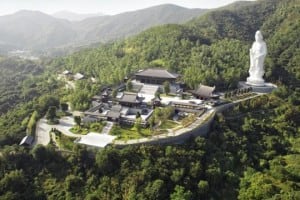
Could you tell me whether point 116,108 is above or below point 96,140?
above

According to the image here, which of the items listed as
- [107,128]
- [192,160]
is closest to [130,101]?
[107,128]

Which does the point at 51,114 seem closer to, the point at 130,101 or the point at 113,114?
the point at 113,114

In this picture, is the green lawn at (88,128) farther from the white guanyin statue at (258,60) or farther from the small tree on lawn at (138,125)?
the white guanyin statue at (258,60)

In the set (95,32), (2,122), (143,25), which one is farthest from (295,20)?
(95,32)

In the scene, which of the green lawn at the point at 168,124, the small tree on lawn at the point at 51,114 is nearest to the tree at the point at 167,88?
the green lawn at the point at 168,124

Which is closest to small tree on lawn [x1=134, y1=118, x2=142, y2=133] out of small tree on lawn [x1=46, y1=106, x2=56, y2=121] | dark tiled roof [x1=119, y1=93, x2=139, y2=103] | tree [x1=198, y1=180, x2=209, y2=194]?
dark tiled roof [x1=119, y1=93, x2=139, y2=103]

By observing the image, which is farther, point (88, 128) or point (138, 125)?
point (88, 128)

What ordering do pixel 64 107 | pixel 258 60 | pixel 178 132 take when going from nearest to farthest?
1. pixel 178 132
2. pixel 64 107
3. pixel 258 60

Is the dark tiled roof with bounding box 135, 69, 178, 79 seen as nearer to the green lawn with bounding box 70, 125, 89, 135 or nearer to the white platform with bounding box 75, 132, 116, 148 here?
the green lawn with bounding box 70, 125, 89, 135

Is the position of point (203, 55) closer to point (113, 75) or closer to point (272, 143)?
point (113, 75)
